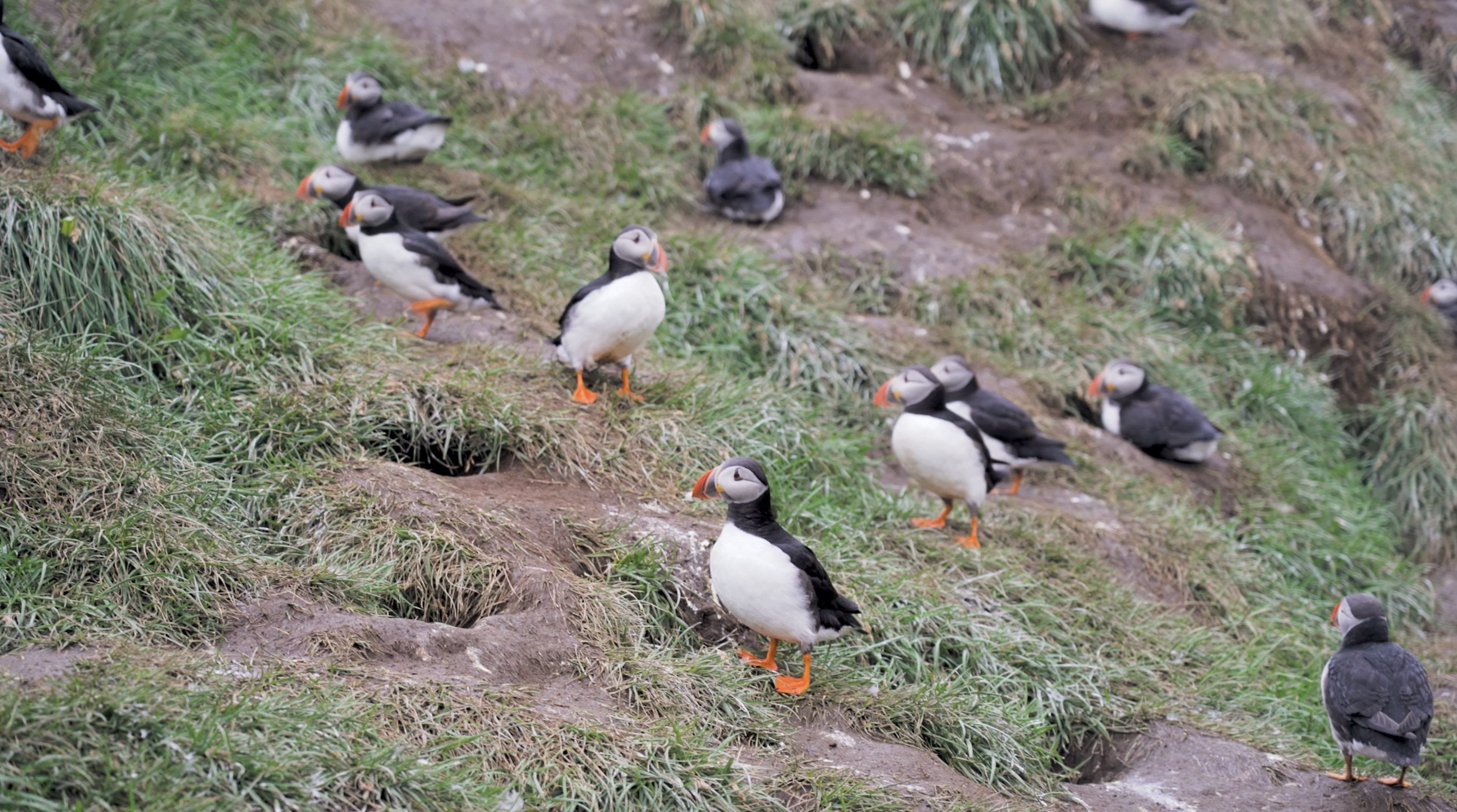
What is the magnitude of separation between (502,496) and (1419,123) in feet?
29.1

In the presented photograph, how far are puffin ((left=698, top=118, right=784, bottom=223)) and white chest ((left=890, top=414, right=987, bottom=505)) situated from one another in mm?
2442

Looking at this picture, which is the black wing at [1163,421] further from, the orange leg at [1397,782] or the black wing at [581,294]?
the black wing at [581,294]

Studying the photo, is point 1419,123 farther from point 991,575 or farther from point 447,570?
point 447,570

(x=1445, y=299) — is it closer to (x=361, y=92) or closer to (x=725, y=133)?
(x=725, y=133)

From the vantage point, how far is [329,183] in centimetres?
556

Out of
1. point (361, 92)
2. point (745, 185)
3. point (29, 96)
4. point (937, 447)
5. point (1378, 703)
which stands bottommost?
point (1378, 703)

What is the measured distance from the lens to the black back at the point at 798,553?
11.7 ft

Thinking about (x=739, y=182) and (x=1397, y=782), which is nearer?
(x=1397, y=782)

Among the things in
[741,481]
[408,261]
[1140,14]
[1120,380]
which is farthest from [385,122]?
[1140,14]

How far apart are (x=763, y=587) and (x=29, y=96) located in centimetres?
373

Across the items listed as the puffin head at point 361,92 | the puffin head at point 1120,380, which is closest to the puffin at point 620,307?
the puffin head at point 361,92

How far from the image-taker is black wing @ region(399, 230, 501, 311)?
5.01 meters

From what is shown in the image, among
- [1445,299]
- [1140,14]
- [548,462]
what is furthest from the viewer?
[1140,14]

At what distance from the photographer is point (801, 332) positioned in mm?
6258
